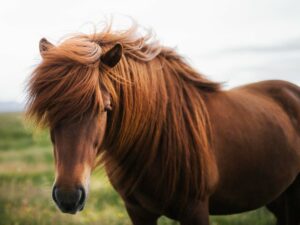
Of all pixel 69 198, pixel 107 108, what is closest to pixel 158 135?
pixel 107 108

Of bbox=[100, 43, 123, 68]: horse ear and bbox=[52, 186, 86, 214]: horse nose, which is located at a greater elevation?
bbox=[100, 43, 123, 68]: horse ear

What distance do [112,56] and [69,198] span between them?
100 cm

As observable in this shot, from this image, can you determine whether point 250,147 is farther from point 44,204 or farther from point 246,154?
point 44,204

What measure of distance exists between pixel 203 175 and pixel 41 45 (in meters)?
1.58

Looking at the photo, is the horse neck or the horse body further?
the horse body

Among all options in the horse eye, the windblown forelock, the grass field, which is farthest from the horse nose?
the grass field

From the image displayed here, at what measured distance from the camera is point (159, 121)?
349 cm

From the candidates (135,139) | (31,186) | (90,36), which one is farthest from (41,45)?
(31,186)

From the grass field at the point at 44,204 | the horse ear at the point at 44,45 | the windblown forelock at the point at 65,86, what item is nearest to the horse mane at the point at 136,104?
the windblown forelock at the point at 65,86

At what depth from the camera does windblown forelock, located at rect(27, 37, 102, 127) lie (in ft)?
9.65

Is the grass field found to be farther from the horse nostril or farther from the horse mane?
the horse nostril

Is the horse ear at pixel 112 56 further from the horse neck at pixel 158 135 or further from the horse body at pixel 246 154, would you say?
the horse body at pixel 246 154

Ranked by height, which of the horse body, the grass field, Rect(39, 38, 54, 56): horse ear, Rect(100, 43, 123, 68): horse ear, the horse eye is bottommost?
the grass field

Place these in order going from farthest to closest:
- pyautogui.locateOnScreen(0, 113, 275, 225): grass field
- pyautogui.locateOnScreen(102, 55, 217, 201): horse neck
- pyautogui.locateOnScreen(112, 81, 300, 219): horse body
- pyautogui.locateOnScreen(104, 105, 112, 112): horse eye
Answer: pyautogui.locateOnScreen(0, 113, 275, 225): grass field < pyautogui.locateOnScreen(112, 81, 300, 219): horse body < pyautogui.locateOnScreen(102, 55, 217, 201): horse neck < pyautogui.locateOnScreen(104, 105, 112, 112): horse eye
